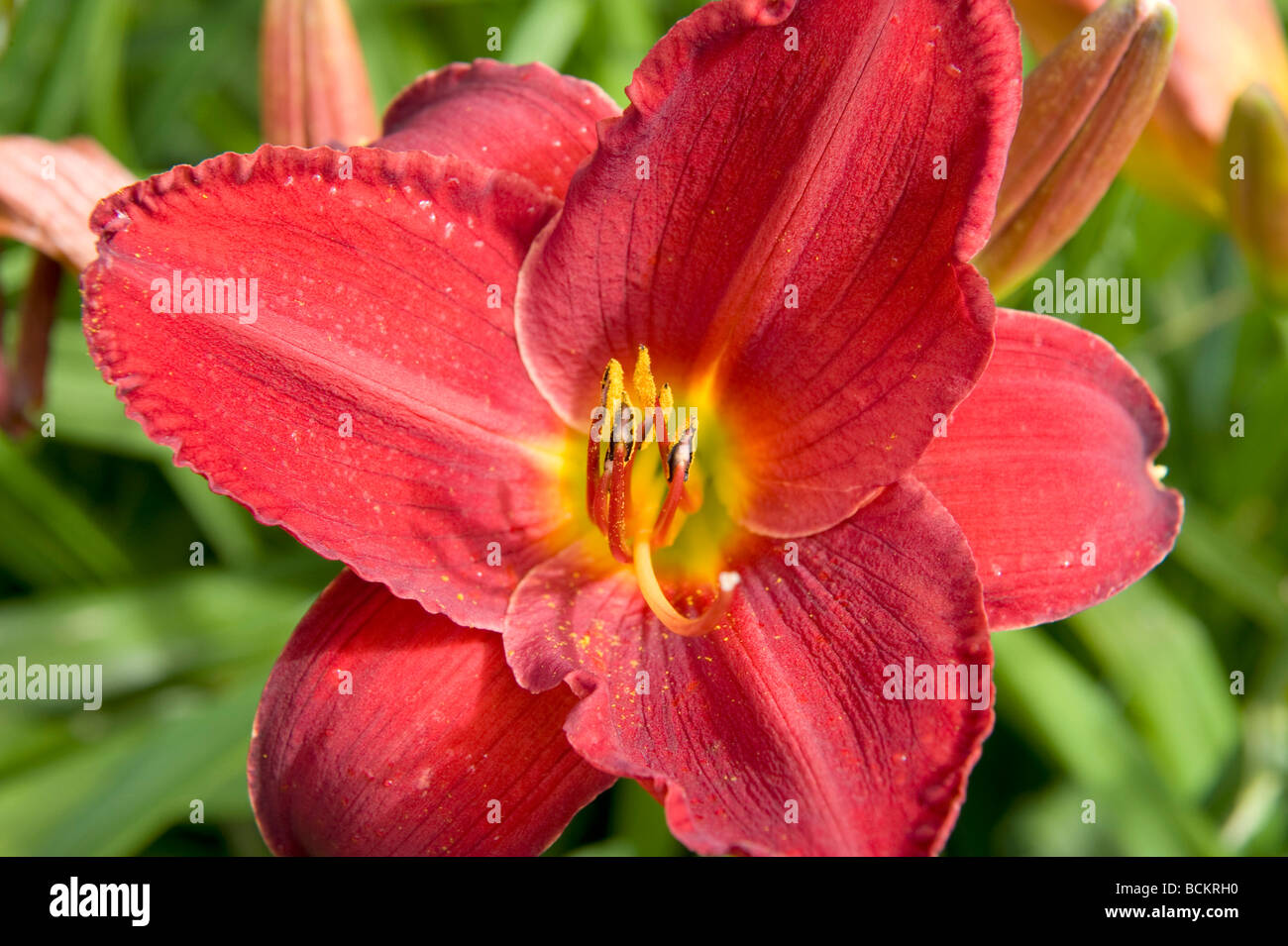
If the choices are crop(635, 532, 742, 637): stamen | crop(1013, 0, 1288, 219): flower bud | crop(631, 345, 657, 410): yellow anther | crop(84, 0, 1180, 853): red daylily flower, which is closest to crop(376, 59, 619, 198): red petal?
crop(84, 0, 1180, 853): red daylily flower

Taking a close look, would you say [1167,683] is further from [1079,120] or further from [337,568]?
[337,568]

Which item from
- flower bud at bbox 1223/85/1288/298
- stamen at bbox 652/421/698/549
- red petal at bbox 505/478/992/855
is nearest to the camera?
red petal at bbox 505/478/992/855

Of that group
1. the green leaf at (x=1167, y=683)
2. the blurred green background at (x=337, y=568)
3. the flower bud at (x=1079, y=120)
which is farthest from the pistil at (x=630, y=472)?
the green leaf at (x=1167, y=683)

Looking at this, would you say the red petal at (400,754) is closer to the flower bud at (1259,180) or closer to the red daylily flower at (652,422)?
the red daylily flower at (652,422)

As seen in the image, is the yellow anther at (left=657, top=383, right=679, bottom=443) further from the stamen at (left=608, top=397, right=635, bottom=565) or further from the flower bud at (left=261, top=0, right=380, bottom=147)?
the flower bud at (left=261, top=0, right=380, bottom=147)

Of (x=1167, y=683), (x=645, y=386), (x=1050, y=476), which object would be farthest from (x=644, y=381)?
(x=1167, y=683)

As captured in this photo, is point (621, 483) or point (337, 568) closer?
point (621, 483)
